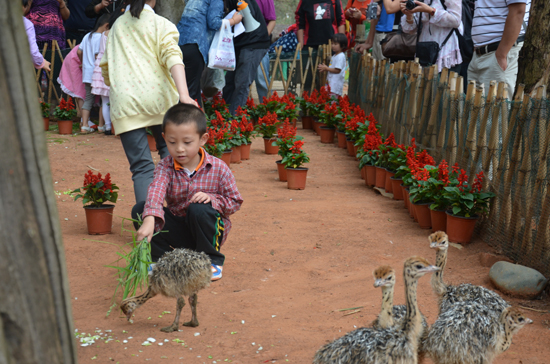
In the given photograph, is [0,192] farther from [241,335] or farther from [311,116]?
[311,116]

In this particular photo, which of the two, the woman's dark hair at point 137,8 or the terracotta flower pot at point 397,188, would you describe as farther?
the terracotta flower pot at point 397,188

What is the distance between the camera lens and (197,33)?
7938 mm

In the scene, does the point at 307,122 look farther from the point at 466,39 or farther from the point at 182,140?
the point at 182,140

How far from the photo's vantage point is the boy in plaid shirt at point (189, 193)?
12.6 ft

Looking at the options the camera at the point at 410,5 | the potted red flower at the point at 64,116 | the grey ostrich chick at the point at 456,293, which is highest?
the camera at the point at 410,5

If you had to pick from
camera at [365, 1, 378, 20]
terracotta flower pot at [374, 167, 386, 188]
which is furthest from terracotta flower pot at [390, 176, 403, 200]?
camera at [365, 1, 378, 20]

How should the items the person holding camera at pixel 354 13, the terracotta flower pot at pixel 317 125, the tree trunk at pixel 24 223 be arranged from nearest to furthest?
1. the tree trunk at pixel 24 223
2. the terracotta flower pot at pixel 317 125
3. the person holding camera at pixel 354 13

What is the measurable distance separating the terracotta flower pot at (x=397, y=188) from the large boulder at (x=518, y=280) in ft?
8.44

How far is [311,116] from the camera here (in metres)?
12.0

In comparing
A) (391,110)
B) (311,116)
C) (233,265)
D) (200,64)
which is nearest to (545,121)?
(233,265)

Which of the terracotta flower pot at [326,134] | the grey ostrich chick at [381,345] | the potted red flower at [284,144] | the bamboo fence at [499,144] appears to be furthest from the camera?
the terracotta flower pot at [326,134]

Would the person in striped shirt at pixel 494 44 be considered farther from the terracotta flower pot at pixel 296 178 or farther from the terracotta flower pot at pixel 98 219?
the terracotta flower pot at pixel 98 219

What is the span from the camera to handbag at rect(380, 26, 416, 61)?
774cm

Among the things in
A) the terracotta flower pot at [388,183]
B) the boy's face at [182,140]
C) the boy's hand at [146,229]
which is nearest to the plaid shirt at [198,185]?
the boy's face at [182,140]
